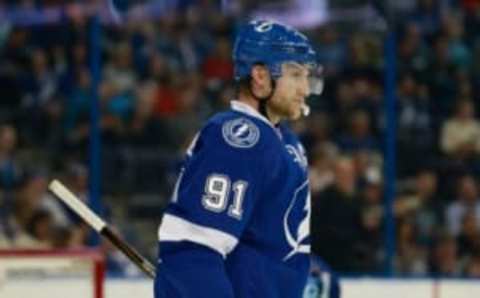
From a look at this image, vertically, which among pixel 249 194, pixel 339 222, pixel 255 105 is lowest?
pixel 339 222

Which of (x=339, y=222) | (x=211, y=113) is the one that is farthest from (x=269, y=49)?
(x=211, y=113)

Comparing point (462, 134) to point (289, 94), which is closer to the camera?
point (289, 94)

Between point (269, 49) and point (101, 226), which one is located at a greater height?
point (269, 49)

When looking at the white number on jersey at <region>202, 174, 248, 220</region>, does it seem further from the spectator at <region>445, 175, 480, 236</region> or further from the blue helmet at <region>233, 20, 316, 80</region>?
the spectator at <region>445, 175, 480, 236</region>

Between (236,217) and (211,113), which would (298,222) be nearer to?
(236,217)

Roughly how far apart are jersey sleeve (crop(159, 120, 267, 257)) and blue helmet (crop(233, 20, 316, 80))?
0.52 feet

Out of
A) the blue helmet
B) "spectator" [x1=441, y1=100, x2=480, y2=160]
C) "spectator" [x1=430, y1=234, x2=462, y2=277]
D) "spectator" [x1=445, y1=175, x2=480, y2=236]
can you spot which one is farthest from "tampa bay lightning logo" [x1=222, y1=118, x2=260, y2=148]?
"spectator" [x1=441, y1=100, x2=480, y2=160]

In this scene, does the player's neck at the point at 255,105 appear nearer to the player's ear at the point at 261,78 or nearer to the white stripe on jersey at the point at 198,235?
the player's ear at the point at 261,78

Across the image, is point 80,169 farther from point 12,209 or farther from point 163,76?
point 163,76

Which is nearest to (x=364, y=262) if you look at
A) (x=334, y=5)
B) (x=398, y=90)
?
(x=398, y=90)

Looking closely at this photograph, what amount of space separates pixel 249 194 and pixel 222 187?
6 cm

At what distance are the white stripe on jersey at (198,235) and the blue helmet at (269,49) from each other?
345 millimetres

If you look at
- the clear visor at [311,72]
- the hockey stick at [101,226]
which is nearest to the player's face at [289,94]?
the clear visor at [311,72]

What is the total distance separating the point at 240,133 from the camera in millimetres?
3652
